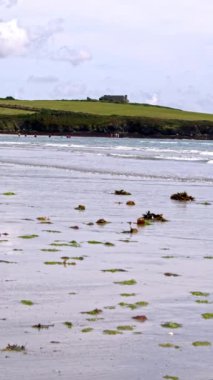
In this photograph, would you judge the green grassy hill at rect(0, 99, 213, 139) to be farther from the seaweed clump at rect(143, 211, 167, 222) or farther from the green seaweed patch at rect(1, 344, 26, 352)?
the green seaweed patch at rect(1, 344, 26, 352)

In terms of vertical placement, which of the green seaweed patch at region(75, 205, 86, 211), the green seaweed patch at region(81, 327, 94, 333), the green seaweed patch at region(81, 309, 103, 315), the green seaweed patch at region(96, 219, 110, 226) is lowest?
the green seaweed patch at region(81, 327, 94, 333)

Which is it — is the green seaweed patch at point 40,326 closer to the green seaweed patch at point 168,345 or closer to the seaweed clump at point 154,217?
the green seaweed patch at point 168,345

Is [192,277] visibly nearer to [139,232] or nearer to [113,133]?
[139,232]

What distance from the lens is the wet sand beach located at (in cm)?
1169

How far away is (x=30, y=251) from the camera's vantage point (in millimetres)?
20125

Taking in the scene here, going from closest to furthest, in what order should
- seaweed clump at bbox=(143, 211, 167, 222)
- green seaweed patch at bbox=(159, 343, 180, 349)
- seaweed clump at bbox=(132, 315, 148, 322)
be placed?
green seaweed patch at bbox=(159, 343, 180, 349) → seaweed clump at bbox=(132, 315, 148, 322) → seaweed clump at bbox=(143, 211, 167, 222)

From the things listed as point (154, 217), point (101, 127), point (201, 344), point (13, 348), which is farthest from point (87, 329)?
point (101, 127)

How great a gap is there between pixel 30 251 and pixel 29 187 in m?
19.8

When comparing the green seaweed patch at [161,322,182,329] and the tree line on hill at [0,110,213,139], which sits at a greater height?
the tree line on hill at [0,110,213,139]

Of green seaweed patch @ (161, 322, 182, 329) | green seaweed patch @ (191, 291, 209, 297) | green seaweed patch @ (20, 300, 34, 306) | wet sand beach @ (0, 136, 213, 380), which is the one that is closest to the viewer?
wet sand beach @ (0, 136, 213, 380)

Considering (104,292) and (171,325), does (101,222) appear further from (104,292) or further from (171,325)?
(171,325)

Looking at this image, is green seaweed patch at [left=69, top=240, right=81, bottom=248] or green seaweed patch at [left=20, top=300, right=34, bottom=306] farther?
green seaweed patch at [left=69, top=240, right=81, bottom=248]

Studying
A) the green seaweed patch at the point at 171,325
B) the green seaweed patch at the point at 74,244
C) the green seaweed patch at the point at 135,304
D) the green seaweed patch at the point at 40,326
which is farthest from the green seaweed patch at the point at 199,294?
the green seaweed patch at the point at 74,244

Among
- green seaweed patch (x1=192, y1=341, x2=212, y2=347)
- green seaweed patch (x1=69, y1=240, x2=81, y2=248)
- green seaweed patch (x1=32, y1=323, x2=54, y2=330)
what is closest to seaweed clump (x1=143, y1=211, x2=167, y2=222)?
green seaweed patch (x1=69, y1=240, x2=81, y2=248)
